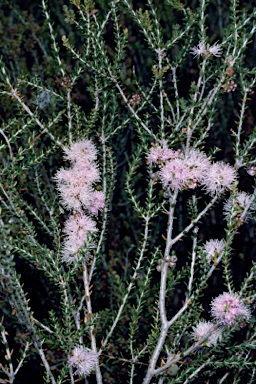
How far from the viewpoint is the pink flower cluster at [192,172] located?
197cm

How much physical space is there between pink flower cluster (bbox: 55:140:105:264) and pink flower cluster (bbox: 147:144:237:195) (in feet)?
0.91

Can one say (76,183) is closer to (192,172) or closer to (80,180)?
(80,180)

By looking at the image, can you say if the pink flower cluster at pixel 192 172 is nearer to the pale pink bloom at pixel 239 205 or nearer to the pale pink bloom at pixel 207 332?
the pale pink bloom at pixel 239 205

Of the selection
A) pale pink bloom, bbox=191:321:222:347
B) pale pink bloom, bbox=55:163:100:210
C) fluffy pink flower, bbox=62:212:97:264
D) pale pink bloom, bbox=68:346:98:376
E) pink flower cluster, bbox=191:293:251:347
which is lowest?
pale pink bloom, bbox=68:346:98:376

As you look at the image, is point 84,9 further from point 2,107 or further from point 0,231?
point 2,107

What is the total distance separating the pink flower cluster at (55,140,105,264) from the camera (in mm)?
2000

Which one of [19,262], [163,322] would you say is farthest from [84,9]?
[19,262]

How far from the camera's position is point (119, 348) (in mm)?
3143

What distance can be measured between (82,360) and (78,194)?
0.66 m

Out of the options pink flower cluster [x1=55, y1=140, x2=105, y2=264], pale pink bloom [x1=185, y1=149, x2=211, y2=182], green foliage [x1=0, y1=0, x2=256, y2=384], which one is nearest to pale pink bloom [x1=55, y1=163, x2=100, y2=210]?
pink flower cluster [x1=55, y1=140, x2=105, y2=264]

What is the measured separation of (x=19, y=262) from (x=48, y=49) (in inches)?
75.8

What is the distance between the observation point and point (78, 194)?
2.03m

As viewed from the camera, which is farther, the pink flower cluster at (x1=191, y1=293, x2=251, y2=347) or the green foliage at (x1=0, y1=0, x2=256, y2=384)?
the green foliage at (x1=0, y1=0, x2=256, y2=384)

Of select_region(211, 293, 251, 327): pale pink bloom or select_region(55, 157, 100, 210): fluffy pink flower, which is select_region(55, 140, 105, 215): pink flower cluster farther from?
select_region(211, 293, 251, 327): pale pink bloom
